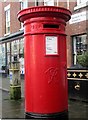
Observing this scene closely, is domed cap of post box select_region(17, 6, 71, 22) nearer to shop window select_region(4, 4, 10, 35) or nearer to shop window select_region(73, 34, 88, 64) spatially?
shop window select_region(73, 34, 88, 64)

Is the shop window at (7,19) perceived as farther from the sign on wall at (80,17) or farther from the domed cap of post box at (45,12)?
the domed cap of post box at (45,12)

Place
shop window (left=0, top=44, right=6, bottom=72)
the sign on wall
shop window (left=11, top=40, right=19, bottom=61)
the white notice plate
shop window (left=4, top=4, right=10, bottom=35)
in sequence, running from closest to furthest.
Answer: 1. the white notice plate
2. the sign on wall
3. shop window (left=11, top=40, right=19, bottom=61)
4. shop window (left=4, top=4, right=10, bottom=35)
5. shop window (left=0, top=44, right=6, bottom=72)

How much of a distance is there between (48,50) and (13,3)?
18.7 m

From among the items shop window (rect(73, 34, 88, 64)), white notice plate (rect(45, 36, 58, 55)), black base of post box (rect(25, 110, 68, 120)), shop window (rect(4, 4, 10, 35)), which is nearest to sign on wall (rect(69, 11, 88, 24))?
shop window (rect(73, 34, 88, 64))

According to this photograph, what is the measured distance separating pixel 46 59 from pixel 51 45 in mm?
268

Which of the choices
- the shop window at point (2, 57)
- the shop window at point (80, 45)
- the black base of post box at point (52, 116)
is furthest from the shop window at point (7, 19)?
the black base of post box at point (52, 116)

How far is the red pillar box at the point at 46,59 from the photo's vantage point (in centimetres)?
535

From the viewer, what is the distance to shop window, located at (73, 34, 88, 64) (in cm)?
1366

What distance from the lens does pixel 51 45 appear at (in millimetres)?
5383

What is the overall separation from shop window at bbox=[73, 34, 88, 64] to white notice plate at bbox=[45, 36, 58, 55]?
822 centimetres

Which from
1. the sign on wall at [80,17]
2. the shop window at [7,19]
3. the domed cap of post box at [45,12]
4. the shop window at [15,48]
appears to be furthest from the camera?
the shop window at [7,19]

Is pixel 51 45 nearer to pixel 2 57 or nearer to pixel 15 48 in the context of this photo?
pixel 15 48

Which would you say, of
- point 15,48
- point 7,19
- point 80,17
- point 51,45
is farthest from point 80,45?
point 7,19

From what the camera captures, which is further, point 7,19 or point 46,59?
point 7,19
